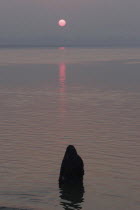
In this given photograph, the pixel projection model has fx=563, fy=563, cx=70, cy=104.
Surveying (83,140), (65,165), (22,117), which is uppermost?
(22,117)

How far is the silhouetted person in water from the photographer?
34.6 m

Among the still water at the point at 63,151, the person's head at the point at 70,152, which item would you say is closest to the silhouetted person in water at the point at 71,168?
the person's head at the point at 70,152

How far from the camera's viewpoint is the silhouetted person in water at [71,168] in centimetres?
3459

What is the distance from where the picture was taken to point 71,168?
35375 mm

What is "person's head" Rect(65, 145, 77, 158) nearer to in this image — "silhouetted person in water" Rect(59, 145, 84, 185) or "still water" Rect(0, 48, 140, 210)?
"silhouetted person in water" Rect(59, 145, 84, 185)

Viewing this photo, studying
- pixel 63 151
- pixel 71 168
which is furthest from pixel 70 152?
pixel 63 151

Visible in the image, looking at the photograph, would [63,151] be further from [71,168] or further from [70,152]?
[70,152]

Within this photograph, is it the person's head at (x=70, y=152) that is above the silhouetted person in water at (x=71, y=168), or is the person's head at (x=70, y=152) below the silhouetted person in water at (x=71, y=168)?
above

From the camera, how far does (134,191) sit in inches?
1409

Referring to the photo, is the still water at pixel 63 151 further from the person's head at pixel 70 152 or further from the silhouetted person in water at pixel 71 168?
the person's head at pixel 70 152

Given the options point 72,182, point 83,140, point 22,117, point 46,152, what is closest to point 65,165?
point 72,182

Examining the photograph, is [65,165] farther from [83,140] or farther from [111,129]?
[111,129]

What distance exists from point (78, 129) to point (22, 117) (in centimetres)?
1251

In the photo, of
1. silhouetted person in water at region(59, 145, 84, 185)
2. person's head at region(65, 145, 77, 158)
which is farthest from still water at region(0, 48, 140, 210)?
person's head at region(65, 145, 77, 158)
